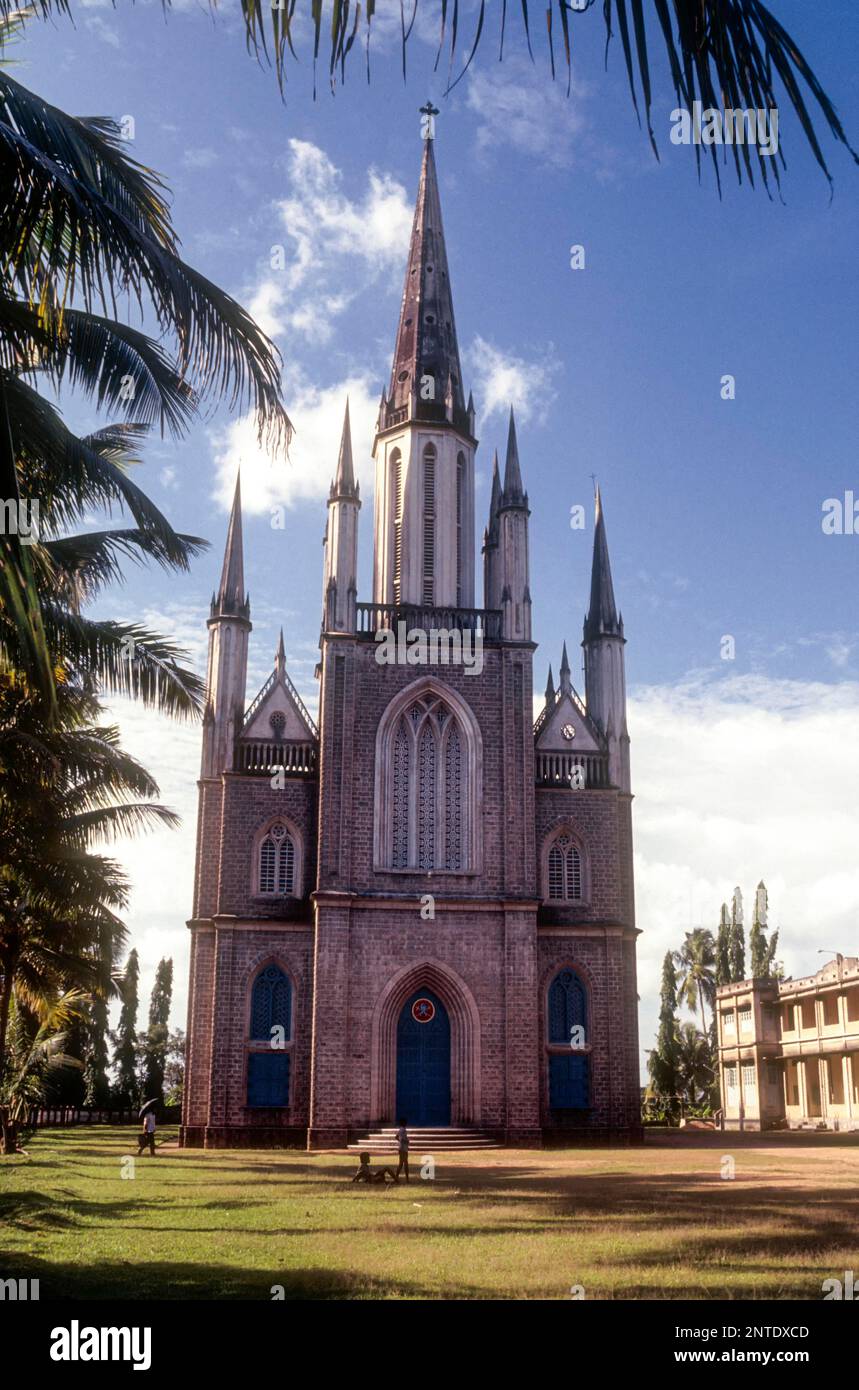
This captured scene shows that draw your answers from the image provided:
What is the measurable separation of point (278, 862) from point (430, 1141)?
799 centimetres

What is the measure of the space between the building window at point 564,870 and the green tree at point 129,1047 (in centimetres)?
2494

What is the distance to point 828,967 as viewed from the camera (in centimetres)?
4847

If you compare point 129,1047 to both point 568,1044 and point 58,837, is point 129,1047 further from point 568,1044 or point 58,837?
point 58,837

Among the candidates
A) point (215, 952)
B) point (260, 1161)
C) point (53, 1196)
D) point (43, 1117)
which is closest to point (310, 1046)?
point (215, 952)

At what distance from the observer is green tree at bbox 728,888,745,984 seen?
6081cm

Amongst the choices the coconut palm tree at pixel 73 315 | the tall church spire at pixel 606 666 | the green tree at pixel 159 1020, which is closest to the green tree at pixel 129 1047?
the green tree at pixel 159 1020

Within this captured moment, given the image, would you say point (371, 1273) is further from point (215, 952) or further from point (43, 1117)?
point (43, 1117)

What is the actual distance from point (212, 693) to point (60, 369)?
2466 cm

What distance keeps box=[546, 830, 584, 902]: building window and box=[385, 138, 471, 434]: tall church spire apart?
12.5 m

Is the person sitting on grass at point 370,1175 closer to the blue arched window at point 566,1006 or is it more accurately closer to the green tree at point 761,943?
the blue arched window at point 566,1006

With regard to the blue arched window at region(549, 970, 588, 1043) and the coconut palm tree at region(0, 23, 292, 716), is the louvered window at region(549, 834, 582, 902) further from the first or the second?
the coconut palm tree at region(0, 23, 292, 716)

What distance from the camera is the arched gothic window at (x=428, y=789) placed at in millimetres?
31812

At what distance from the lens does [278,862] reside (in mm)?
32500

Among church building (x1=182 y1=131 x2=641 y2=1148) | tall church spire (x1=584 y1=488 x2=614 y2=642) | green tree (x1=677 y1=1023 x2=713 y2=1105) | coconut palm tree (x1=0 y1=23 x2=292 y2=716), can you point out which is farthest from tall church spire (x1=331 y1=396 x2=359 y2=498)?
green tree (x1=677 y1=1023 x2=713 y2=1105)
